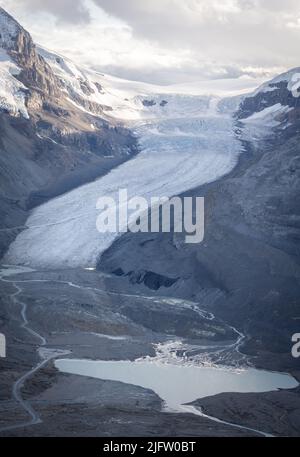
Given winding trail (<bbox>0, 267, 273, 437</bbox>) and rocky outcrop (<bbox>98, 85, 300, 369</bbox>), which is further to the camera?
rocky outcrop (<bbox>98, 85, 300, 369</bbox>)

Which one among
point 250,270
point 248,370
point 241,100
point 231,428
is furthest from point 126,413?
point 241,100

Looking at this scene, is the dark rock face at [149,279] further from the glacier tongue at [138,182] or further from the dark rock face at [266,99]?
the dark rock face at [266,99]

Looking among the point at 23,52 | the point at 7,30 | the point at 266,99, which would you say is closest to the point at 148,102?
the point at 266,99

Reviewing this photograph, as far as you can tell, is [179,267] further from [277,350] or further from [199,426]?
[199,426]

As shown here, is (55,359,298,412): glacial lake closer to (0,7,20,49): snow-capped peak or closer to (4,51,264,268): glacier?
(4,51,264,268): glacier

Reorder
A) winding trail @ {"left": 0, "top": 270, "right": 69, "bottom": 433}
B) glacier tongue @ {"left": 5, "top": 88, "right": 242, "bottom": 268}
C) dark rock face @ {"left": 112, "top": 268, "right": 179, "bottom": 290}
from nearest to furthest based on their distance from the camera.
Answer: winding trail @ {"left": 0, "top": 270, "right": 69, "bottom": 433} < dark rock face @ {"left": 112, "top": 268, "right": 179, "bottom": 290} < glacier tongue @ {"left": 5, "top": 88, "right": 242, "bottom": 268}

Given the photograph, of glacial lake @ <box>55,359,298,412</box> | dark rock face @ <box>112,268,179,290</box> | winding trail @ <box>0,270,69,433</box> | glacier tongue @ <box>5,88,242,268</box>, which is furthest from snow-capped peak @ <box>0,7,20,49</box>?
glacial lake @ <box>55,359,298,412</box>
